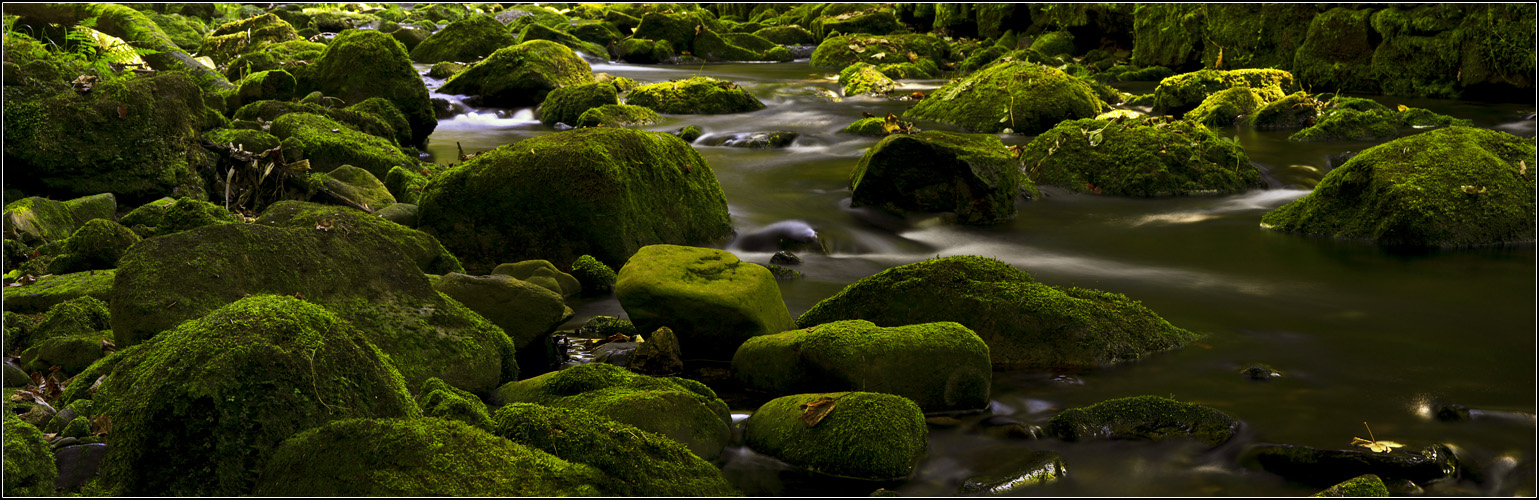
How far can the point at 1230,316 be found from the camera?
671cm

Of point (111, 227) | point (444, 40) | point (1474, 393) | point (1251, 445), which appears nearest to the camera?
point (1251, 445)

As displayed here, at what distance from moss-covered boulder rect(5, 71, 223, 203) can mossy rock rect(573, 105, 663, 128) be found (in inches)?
267

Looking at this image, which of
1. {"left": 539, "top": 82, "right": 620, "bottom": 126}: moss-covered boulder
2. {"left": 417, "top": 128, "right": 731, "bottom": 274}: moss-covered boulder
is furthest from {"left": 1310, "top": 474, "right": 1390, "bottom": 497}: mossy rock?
{"left": 539, "top": 82, "right": 620, "bottom": 126}: moss-covered boulder

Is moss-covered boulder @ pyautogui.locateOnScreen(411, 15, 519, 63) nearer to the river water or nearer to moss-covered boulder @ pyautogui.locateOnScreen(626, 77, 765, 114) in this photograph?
moss-covered boulder @ pyautogui.locateOnScreen(626, 77, 765, 114)

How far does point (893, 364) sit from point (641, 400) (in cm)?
127

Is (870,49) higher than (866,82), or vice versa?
(866,82)

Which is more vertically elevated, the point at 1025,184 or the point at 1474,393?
the point at 1474,393

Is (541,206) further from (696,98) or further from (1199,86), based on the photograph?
(1199,86)

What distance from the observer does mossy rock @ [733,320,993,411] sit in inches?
193

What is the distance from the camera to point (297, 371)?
338 centimetres

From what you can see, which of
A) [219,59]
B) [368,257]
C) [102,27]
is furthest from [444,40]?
[368,257]

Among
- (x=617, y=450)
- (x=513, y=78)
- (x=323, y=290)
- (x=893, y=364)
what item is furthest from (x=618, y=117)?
(x=617, y=450)

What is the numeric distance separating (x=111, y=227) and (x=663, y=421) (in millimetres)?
4456

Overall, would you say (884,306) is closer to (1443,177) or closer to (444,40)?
(1443,177)
